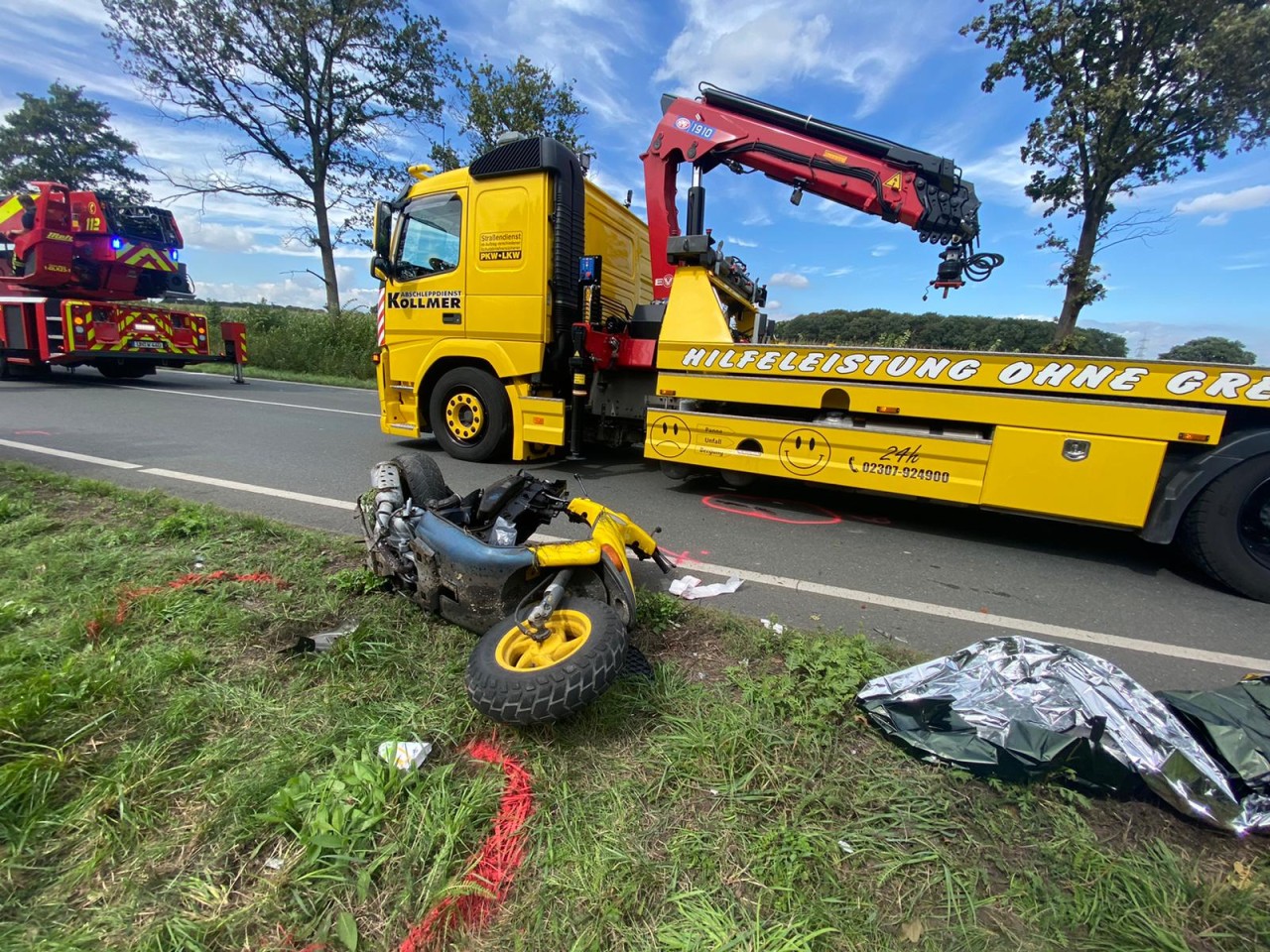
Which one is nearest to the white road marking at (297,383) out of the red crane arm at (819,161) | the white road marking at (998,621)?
the red crane arm at (819,161)

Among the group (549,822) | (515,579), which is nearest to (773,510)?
(515,579)

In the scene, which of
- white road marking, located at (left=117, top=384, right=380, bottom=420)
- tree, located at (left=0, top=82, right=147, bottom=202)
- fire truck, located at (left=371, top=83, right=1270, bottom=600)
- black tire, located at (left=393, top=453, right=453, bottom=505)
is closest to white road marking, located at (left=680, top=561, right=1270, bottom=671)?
fire truck, located at (left=371, top=83, right=1270, bottom=600)

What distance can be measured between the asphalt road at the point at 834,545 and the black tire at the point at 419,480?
37.5 inches

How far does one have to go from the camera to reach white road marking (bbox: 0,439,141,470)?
523cm

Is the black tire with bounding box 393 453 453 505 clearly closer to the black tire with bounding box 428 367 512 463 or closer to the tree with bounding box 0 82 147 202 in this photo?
the black tire with bounding box 428 367 512 463

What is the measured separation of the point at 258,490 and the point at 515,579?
3.60 metres

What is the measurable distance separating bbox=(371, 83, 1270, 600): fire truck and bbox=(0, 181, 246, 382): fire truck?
30.1 ft

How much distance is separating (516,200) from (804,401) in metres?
3.48

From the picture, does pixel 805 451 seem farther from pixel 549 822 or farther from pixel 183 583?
pixel 183 583

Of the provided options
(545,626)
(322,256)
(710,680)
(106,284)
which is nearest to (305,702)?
(545,626)

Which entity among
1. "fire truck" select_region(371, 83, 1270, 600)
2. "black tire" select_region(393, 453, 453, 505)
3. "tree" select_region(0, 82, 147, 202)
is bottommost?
"black tire" select_region(393, 453, 453, 505)

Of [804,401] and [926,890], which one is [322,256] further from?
[926,890]

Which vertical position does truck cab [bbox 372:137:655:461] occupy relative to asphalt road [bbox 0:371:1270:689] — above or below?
above

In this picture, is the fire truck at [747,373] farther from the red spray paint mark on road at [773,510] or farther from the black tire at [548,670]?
the black tire at [548,670]
